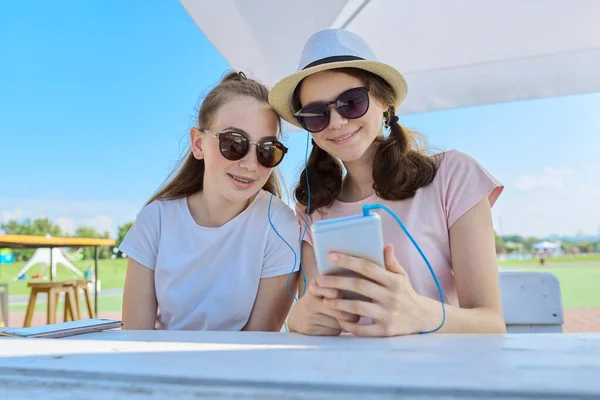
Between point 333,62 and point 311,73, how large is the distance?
0.10 metres

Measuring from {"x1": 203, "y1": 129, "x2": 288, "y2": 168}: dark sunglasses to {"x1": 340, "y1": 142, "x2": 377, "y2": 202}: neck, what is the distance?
299 millimetres

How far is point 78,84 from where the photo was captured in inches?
1158

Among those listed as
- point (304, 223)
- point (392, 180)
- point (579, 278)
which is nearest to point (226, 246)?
point (304, 223)

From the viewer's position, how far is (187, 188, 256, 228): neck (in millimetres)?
2037

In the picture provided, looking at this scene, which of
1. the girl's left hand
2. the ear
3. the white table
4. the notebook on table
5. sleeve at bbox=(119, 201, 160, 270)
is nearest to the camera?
the white table

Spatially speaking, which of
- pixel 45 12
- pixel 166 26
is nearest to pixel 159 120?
pixel 166 26

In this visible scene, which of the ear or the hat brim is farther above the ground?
the hat brim

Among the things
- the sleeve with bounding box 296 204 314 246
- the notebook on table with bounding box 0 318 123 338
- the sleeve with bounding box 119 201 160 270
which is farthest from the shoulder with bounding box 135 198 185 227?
the notebook on table with bounding box 0 318 123 338

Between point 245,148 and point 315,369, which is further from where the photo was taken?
point 245,148

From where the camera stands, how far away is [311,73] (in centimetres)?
167

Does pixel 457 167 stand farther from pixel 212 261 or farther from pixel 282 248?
pixel 212 261

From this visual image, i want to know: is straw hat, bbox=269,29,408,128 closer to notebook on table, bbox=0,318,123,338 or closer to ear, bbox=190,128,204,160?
ear, bbox=190,128,204,160

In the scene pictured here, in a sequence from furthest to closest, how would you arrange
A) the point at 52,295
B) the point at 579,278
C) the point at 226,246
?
the point at 579,278
the point at 52,295
the point at 226,246

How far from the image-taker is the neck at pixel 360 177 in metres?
1.91
